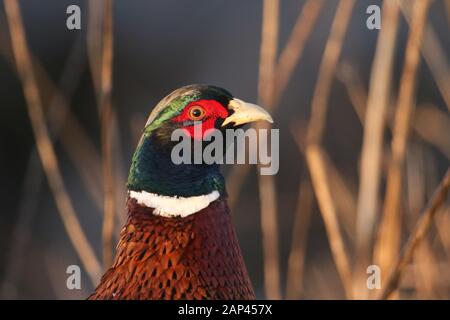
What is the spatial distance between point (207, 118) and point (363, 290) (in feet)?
2.96

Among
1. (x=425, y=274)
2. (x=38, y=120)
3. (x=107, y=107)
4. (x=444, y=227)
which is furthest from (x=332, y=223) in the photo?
(x=38, y=120)

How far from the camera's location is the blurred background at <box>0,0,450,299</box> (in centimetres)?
261

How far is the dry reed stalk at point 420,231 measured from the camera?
5.64ft

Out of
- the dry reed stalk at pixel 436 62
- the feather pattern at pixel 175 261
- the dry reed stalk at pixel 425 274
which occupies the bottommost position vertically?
the dry reed stalk at pixel 425 274

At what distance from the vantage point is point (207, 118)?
2268 mm

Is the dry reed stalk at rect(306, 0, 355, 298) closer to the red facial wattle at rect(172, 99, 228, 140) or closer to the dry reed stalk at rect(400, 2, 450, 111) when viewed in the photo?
the dry reed stalk at rect(400, 2, 450, 111)

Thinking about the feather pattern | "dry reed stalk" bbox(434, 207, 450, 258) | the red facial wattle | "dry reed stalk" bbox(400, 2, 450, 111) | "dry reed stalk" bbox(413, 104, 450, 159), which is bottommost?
"dry reed stalk" bbox(434, 207, 450, 258)

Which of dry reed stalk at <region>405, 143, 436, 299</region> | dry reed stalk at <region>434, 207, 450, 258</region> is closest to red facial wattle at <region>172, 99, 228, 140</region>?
dry reed stalk at <region>405, 143, 436, 299</region>

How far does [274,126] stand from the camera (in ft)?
15.0

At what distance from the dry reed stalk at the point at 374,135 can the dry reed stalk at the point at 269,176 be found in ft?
0.87

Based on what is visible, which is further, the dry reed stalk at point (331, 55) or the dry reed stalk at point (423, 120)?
the dry reed stalk at point (423, 120)

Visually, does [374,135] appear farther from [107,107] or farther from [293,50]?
[107,107]

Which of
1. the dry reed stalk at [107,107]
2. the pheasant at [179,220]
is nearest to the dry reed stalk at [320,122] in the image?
Answer: the pheasant at [179,220]

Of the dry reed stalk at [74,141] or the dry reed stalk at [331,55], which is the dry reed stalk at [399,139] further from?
the dry reed stalk at [74,141]
